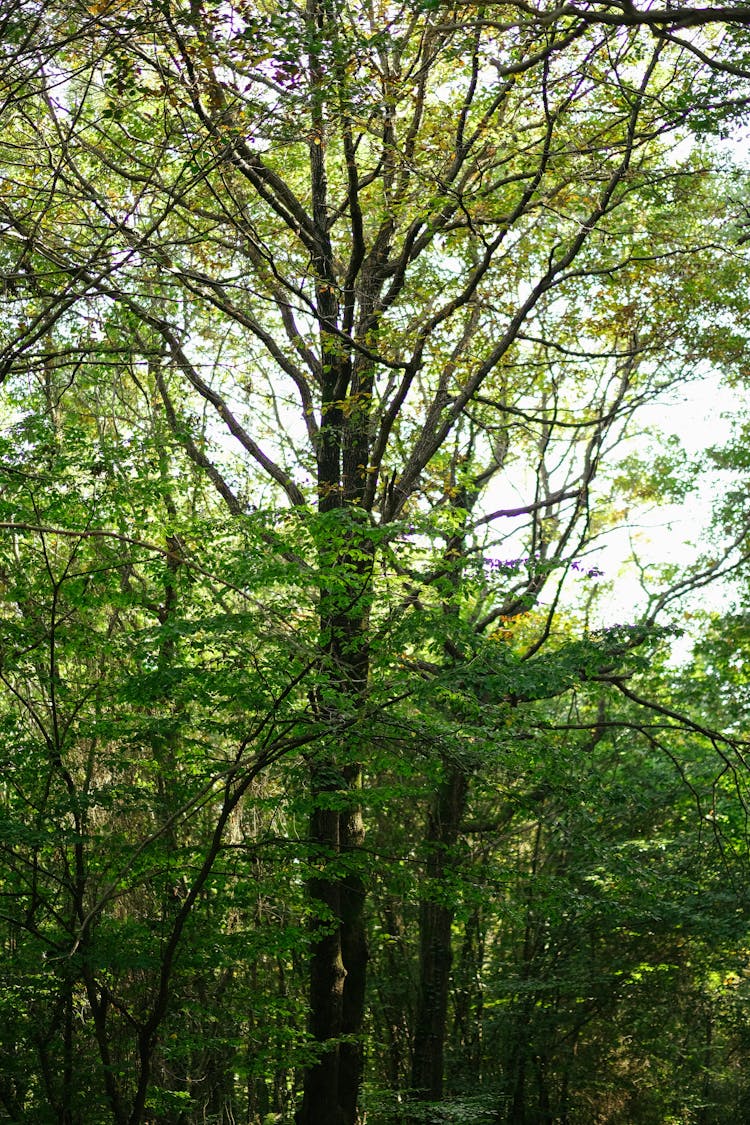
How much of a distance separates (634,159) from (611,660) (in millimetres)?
4836

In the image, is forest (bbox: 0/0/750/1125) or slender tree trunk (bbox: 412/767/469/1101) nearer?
forest (bbox: 0/0/750/1125)

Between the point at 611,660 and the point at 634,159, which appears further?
the point at 634,159

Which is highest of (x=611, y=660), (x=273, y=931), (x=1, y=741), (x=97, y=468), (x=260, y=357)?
(x=260, y=357)

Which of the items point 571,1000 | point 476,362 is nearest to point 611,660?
point 476,362

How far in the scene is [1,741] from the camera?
644 centimetres

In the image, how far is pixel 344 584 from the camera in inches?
229

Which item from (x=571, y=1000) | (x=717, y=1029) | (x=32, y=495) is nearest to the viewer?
(x=32, y=495)

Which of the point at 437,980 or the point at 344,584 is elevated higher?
the point at 344,584

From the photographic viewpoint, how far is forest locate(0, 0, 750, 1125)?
5.58m

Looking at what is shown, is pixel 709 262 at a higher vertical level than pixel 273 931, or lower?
higher

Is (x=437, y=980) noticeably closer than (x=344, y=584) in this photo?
No

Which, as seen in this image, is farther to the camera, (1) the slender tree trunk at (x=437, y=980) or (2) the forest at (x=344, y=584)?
(1) the slender tree trunk at (x=437, y=980)

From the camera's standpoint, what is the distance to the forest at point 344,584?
18.3 feet

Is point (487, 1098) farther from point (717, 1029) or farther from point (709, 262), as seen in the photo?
point (709, 262)
